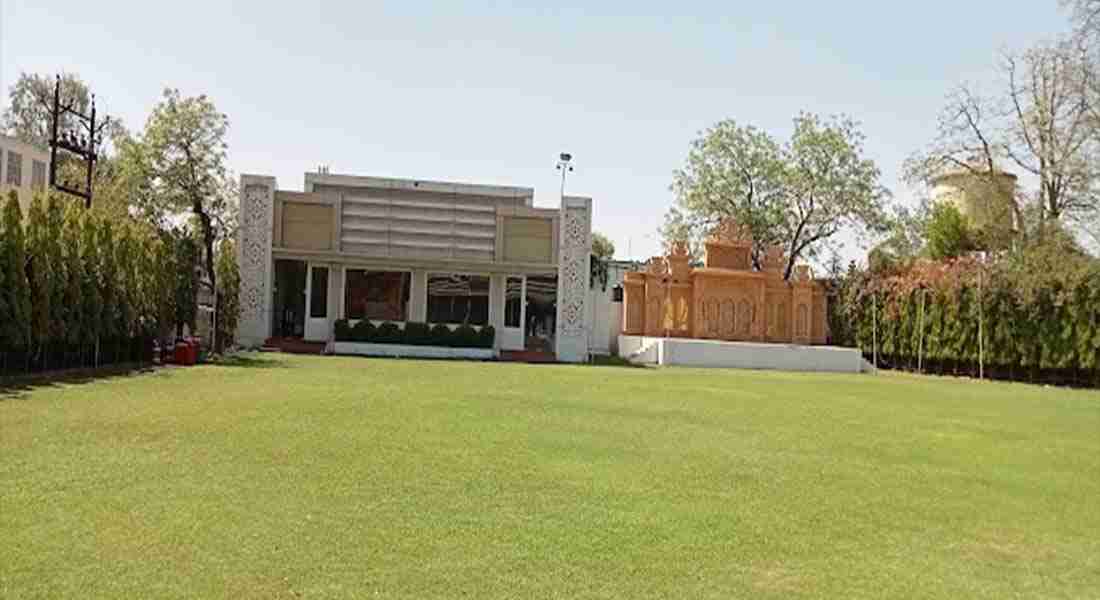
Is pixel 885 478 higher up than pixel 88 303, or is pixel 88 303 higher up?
pixel 88 303

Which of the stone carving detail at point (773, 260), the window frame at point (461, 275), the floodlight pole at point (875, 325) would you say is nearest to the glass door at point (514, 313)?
the window frame at point (461, 275)

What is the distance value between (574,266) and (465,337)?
13.4ft

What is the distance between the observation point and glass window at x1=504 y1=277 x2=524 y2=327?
3275 cm

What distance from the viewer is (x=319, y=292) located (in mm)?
32094

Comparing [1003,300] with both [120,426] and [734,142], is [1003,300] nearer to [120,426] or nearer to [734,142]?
[734,142]

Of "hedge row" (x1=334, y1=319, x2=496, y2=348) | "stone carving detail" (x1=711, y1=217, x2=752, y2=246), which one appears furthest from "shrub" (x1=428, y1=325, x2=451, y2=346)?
"stone carving detail" (x1=711, y1=217, x2=752, y2=246)

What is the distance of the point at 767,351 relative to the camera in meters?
33.3

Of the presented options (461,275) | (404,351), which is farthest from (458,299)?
(404,351)

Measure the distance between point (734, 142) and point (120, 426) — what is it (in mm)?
36456

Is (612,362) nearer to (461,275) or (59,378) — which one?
(461,275)

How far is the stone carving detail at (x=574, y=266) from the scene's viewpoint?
32062mm

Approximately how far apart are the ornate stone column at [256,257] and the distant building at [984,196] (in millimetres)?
24677

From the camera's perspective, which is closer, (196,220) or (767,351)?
(196,220)

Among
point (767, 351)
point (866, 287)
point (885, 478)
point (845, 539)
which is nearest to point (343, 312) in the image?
point (767, 351)
